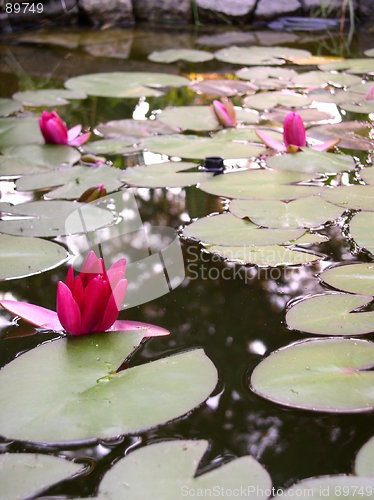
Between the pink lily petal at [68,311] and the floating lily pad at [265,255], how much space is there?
0.41m

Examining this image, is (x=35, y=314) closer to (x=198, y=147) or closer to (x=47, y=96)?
(x=198, y=147)

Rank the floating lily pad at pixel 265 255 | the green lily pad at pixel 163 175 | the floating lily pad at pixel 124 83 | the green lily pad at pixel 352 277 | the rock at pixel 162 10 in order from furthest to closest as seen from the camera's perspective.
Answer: the rock at pixel 162 10, the floating lily pad at pixel 124 83, the green lily pad at pixel 163 175, the floating lily pad at pixel 265 255, the green lily pad at pixel 352 277

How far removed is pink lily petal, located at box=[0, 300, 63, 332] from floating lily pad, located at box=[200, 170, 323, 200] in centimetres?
67

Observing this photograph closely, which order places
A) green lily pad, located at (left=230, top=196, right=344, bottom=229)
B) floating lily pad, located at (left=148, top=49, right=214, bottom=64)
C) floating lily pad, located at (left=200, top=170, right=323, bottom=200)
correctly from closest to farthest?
1. green lily pad, located at (left=230, top=196, right=344, bottom=229)
2. floating lily pad, located at (left=200, top=170, right=323, bottom=200)
3. floating lily pad, located at (left=148, top=49, right=214, bottom=64)

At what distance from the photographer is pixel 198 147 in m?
2.04

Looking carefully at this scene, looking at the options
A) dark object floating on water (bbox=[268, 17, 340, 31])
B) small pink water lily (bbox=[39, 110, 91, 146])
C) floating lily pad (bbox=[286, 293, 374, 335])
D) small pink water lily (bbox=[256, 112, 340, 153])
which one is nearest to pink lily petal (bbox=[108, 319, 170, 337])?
floating lily pad (bbox=[286, 293, 374, 335])

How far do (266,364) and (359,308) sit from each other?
0.25 meters

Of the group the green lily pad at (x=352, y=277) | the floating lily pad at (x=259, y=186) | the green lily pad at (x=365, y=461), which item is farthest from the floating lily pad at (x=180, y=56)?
the green lily pad at (x=365, y=461)

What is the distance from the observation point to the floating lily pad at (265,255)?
4.38ft

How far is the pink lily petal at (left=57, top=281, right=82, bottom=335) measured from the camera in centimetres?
106

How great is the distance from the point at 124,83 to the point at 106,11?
189 centimetres

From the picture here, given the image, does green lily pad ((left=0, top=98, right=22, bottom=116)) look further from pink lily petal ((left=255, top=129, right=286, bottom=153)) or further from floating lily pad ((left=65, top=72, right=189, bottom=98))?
pink lily petal ((left=255, top=129, right=286, bottom=153))

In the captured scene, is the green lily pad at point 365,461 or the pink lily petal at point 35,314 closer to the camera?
the green lily pad at point 365,461

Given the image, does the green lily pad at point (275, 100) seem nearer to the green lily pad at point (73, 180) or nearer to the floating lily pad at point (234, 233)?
the green lily pad at point (73, 180)
